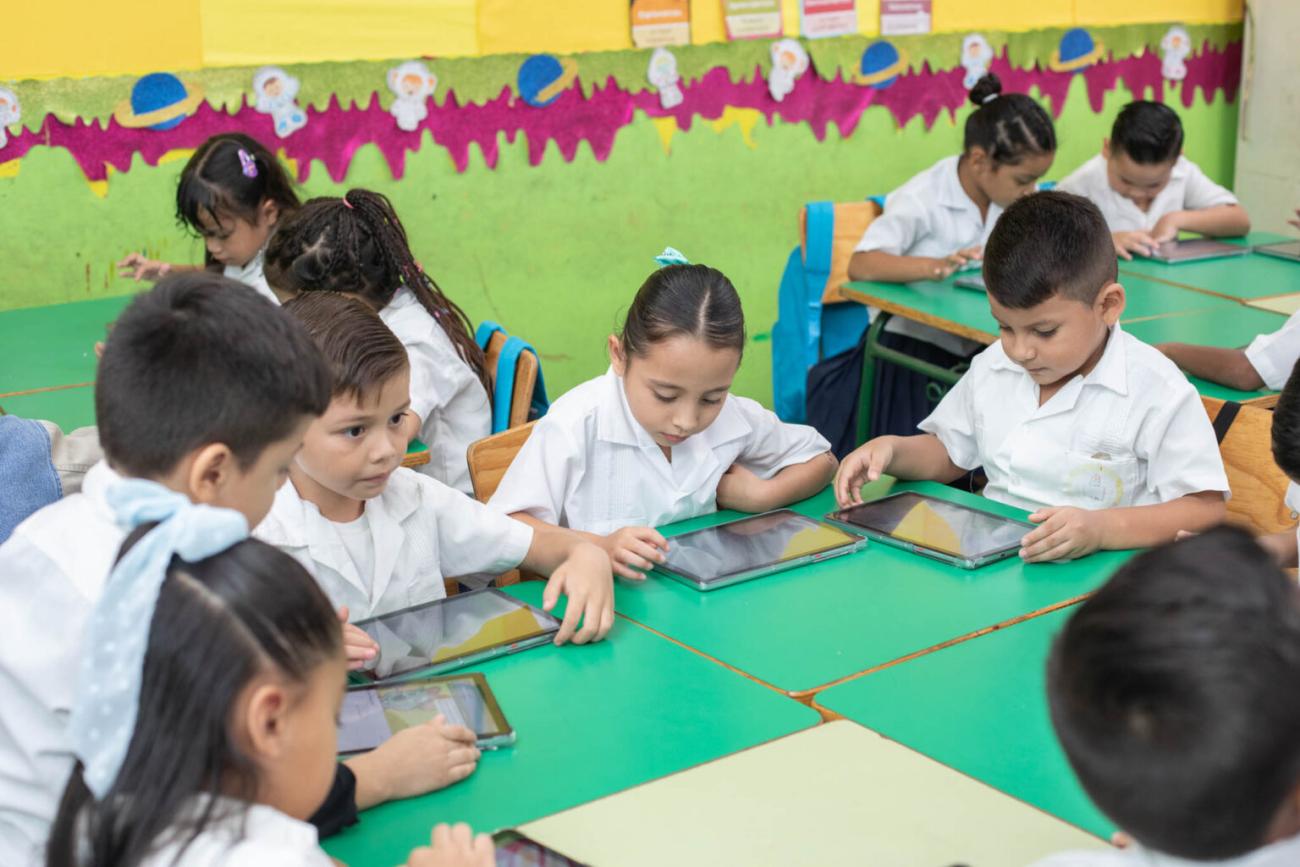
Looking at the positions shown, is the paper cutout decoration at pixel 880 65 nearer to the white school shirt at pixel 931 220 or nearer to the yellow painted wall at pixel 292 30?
the yellow painted wall at pixel 292 30

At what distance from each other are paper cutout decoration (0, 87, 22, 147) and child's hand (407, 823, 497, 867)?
280cm

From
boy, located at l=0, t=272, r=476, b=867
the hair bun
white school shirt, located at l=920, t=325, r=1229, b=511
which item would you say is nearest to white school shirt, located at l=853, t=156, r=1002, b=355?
the hair bun


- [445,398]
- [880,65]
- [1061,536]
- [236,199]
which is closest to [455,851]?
[1061,536]

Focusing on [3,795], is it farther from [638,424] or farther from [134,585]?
[638,424]

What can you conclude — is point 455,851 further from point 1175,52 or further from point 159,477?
point 1175,52

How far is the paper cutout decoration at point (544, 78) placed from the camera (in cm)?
405

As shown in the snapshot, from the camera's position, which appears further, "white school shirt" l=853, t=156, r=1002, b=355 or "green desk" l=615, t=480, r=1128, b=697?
"white school shirt" l=853, t=156, r=1002, b=355

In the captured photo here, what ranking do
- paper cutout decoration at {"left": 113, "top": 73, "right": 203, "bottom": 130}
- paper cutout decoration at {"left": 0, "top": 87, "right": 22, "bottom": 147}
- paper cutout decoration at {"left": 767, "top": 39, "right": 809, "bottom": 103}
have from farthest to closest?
paper cutout decoration at {"left": 767, "top": 39, "right": 809, "bottom": 103} → paper cutout decoration at {"left": 113, "top": 73, "right": 203, "bottom": 130} → paper cutout decoration at {"left": 0, "top": 87, "right": 22, "bottom": 147}

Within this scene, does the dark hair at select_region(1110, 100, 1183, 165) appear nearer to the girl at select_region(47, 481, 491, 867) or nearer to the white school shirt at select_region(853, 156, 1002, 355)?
the white school shirt at select_region(853, 156, 1002, 355)

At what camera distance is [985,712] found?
4.66 feet

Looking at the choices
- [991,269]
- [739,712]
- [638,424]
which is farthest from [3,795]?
[991,269]

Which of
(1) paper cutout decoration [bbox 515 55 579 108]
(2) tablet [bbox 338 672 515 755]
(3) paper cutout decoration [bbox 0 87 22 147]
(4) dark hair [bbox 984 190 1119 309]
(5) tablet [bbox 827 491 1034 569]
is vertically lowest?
(2) tablet [bbox 338 672 515 755]

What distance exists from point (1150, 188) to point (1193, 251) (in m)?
0.38

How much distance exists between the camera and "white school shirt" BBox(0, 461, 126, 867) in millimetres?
1154
